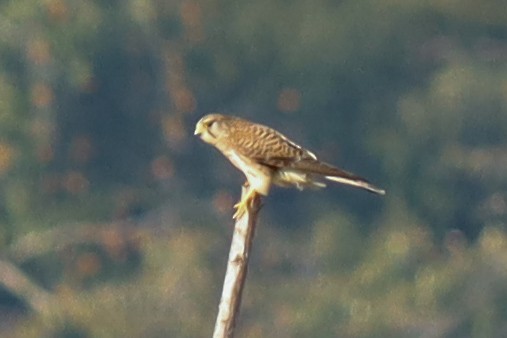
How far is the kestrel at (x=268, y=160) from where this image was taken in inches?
213

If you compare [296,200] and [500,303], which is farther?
[296,200]

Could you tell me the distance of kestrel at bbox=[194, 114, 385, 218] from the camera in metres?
5.42

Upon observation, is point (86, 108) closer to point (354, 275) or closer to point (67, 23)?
point (67, 23)

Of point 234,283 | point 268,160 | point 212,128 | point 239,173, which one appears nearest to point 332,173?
point 268,160

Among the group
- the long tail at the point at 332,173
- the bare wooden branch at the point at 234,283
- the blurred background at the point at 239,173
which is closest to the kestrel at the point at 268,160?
the long tail at the point at 332,173

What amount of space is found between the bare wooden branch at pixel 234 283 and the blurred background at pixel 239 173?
25.0ft

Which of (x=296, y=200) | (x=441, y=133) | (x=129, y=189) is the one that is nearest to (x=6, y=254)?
(x=129, y=189)

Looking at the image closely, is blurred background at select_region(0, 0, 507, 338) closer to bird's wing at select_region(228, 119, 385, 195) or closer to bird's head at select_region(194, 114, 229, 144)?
bird's head at select_region(194, 114, 229, 144)

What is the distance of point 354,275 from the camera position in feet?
45.1

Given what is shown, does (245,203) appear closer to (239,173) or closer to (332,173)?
(332,173)

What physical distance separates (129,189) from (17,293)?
3.88 ft

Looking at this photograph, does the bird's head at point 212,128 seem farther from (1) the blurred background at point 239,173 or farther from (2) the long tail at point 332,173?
(1) the blurred background at point 239,173

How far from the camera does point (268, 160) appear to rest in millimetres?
5504

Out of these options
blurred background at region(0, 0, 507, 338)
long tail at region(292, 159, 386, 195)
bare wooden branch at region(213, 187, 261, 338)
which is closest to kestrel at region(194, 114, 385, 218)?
long tail at region(292, 159, 386, 195)
